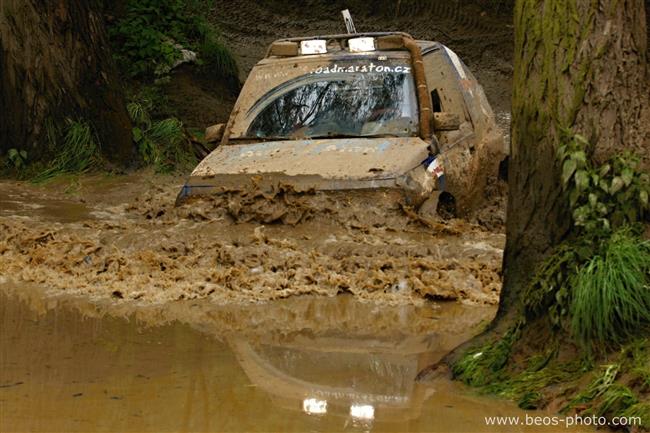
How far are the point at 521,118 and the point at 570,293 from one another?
3.04 feet

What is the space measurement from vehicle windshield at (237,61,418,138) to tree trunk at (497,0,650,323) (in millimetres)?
3816

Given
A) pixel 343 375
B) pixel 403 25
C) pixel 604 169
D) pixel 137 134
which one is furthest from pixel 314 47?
pixel 403 25

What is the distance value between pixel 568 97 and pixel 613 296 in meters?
0.99

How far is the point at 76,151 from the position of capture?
13.1m

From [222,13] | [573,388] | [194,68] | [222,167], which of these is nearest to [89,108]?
[194,68]

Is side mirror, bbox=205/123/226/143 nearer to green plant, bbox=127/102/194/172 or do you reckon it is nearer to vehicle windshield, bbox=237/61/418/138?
vehicle windshield, bbox=237/61/418/138

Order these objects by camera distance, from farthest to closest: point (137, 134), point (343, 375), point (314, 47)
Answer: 1. point (137, 134)
2. point (314, 47)
3. point (343, 375)

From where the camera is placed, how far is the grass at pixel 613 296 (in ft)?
16.4

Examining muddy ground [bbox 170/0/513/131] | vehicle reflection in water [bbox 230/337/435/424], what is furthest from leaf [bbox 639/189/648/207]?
muddy ground [bbox 170/0/513/131]

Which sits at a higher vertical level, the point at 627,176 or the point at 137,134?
the point at 627,176

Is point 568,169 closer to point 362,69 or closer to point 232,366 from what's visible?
point 232,366

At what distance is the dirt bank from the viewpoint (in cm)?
761

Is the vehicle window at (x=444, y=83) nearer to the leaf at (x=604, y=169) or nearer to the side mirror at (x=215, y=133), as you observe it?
the side mirror at (x=215, y=133)

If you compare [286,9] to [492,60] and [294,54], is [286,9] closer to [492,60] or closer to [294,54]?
[492,60]
